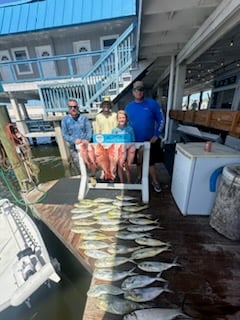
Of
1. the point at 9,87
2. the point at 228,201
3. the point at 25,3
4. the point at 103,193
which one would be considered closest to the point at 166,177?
the point at 103,193

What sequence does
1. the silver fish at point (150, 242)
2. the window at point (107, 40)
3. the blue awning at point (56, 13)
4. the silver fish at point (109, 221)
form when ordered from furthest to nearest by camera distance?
the window at point (107, 40) → the blue awning at point (56, 13) → the silver fish at point (109, 221) → the silver fish at point (150, 242)

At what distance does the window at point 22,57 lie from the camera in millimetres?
7992

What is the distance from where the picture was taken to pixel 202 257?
1.47 m

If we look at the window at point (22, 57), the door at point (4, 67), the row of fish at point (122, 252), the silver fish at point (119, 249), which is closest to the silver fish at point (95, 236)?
the row of fish at point (122, 252)

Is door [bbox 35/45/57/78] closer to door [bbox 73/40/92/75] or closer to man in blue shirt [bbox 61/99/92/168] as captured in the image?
door [bbox 73/40/92/75]

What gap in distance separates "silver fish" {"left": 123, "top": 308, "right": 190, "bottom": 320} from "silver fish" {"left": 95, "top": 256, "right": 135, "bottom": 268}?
0.39 metres

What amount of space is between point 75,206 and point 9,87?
6.43m

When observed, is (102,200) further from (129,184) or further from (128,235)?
(128,235)

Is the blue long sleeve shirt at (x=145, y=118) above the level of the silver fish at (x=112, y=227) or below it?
above

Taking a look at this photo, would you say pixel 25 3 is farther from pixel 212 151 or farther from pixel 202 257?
pixel 202 257

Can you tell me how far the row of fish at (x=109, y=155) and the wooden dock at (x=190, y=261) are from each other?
704 millimetres

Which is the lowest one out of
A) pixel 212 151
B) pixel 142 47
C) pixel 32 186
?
pixel 32 186

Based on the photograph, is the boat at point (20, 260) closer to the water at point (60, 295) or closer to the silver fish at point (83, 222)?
the water at point (60, 295)

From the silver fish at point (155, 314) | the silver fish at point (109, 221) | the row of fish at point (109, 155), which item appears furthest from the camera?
the row of fish at point (109, 155)
